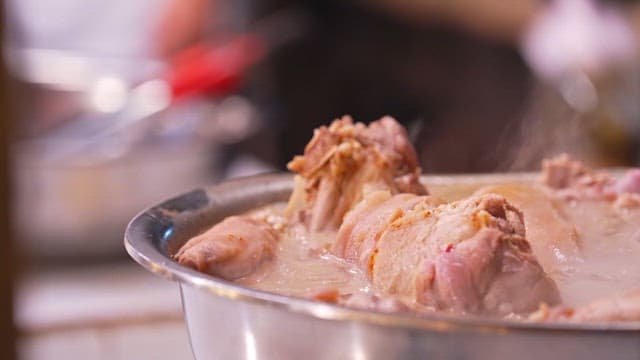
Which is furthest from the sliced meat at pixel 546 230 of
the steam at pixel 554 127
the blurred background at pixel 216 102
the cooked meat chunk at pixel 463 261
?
the steam at pixel 554 127

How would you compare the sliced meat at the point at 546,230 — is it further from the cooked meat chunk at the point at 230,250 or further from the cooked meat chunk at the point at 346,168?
the cooked meat chunk at the point at 230,250

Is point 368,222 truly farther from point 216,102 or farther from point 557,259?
point 216,102

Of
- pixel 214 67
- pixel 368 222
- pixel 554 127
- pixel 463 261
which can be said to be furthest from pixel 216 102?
pixel 463 261

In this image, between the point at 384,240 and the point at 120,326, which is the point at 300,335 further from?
the point at 120,326

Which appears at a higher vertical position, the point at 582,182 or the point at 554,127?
the point at 582,182

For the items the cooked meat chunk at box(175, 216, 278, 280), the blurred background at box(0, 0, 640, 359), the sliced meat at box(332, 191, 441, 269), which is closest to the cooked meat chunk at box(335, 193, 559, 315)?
the sliced meat at box(332, 191, 441, 269)

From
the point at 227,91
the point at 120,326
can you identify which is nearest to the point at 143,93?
the point at 227,91
